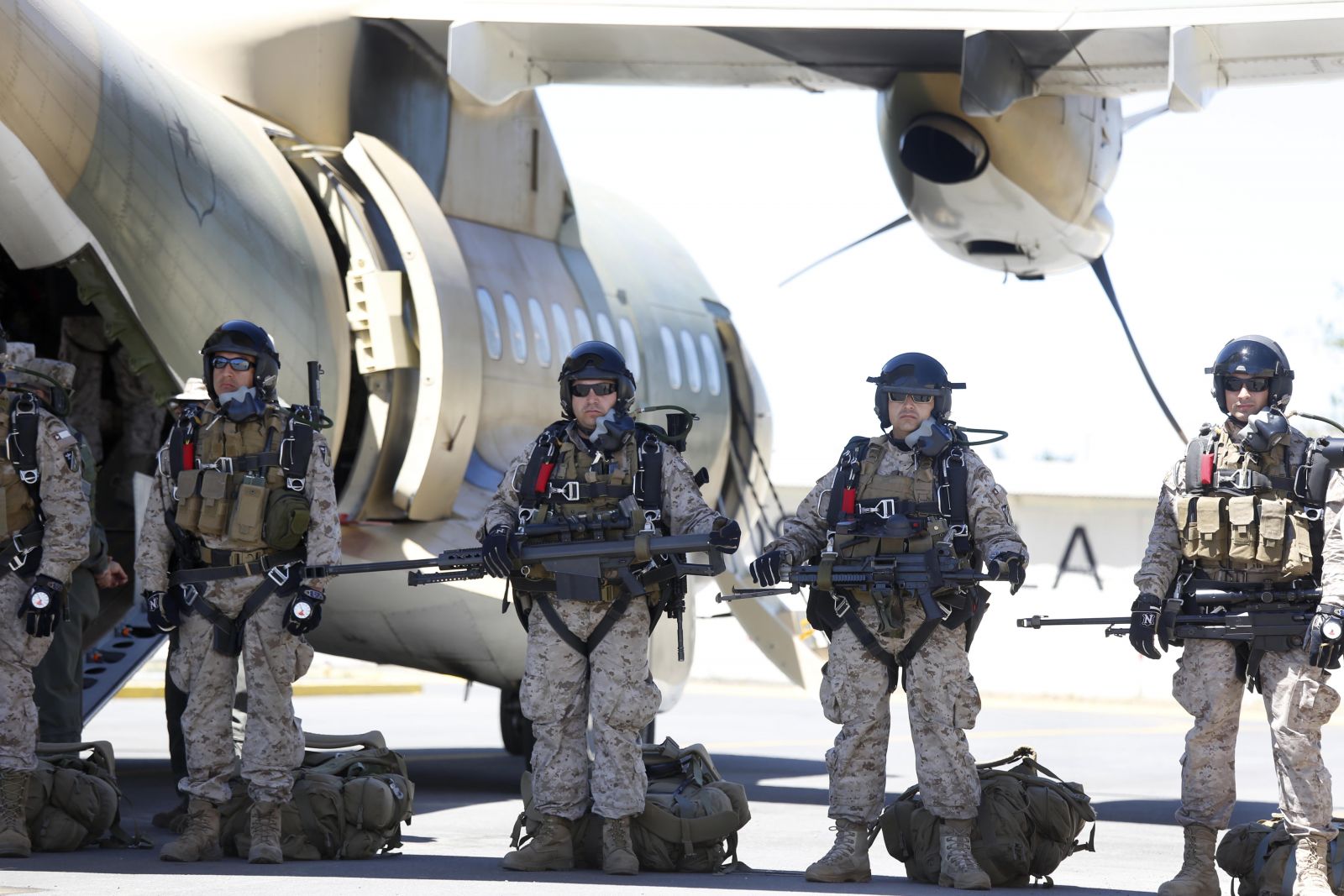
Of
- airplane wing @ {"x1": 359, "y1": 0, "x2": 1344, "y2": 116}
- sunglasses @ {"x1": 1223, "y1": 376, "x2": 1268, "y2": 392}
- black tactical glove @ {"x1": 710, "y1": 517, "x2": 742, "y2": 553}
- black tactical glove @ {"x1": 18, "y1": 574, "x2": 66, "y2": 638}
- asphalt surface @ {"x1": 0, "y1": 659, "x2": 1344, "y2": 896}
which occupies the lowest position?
asphalt surface @ {"x1": 0, "y1": 659, "x2": 1344, "y2": 896}

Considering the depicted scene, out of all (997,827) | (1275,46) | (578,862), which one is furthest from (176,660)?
(1275,46)

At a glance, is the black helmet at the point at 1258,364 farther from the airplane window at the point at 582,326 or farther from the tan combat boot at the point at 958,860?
the airplane window at the point at 582,326

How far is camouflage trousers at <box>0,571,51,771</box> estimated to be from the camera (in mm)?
7336

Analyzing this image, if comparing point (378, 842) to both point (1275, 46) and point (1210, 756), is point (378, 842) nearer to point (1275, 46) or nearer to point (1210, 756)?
point (1210, 756)

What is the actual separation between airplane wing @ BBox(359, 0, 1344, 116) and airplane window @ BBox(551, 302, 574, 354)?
5.31 feet

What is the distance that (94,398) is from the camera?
420 inches

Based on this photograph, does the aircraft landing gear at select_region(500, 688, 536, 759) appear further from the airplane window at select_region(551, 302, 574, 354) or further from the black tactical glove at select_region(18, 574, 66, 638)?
the black tactical glove at select_region(18, 574, 66, 638)

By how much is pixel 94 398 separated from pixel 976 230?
5.70m

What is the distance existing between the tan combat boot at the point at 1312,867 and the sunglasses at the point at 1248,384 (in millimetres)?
1712

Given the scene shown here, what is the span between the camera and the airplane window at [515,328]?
11945 mm

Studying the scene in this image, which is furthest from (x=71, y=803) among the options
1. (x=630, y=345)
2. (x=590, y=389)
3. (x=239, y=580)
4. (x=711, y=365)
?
(x=711, y=365)

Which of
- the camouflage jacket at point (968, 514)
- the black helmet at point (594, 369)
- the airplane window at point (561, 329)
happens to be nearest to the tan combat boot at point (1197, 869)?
the camouflage jacket at point (968, 514)

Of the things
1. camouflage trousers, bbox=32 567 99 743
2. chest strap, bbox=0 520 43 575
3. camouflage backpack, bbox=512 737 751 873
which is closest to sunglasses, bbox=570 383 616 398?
camouflage backpack, bbox=512 737 751 873

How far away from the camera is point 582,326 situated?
43.1 ft
